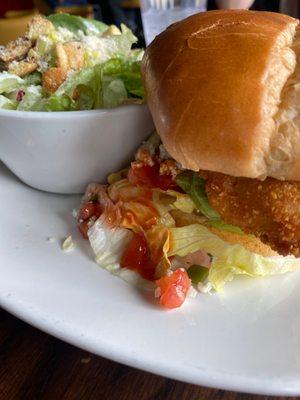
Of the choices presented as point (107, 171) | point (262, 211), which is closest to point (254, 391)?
point (262, 211)

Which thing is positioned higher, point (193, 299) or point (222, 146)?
point (222, 146)

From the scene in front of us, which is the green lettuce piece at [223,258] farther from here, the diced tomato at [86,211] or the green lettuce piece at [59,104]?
the green lettuce piece at [59,104]

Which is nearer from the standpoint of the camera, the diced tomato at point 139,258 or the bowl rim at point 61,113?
the diced tomato at point 139,258

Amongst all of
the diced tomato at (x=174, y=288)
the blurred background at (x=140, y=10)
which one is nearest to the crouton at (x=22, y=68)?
the diced tomato at (x=174, y=288)

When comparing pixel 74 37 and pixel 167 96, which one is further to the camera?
pixel 74 37

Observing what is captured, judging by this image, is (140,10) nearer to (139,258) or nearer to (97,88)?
(97,88)

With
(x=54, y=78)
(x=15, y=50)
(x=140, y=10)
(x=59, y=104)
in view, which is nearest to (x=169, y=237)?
(x=59, y=104)

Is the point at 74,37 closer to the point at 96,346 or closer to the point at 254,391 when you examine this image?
the point at 96,346

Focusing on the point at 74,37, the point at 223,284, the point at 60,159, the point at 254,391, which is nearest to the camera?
the point at 254,391
